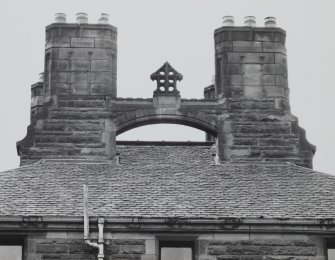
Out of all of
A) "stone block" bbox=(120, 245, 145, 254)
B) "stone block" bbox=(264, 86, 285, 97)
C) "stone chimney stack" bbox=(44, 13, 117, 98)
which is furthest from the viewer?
"stone block" bbox=(264, 86, 285, 97)

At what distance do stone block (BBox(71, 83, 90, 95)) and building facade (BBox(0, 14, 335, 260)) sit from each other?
0.04 meters

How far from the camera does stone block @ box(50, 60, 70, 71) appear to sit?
28875 millimetres

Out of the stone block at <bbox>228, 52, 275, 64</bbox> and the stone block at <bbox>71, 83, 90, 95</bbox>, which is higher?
the stone block at <bbox>228, 52, 275, 64</bbox>

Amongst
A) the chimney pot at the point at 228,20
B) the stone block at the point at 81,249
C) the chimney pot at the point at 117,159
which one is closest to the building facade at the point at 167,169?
the stone block at the point at 81,249

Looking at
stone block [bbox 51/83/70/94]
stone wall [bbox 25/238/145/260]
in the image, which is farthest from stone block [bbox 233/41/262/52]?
stone wall [bbox 25/238/145/260]

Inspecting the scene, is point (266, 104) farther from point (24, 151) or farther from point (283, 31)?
point (24, 151)

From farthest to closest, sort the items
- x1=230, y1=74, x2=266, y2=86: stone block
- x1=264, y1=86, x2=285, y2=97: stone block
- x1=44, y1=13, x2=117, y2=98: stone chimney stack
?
x1=230, y1=74, x2=266, y2=86: stone block, x1=264, y1=86, x2=285, y2=97: stone block, x1=44, y1=13, x2=117, y2=98: stone chimney stack

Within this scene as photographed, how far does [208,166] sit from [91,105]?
3783mm

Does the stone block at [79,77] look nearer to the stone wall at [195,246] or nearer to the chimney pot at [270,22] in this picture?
the chimney pot at [270,22]

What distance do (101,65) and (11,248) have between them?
691 centimetres

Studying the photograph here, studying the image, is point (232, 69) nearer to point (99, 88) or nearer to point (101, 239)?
point (99, 88)

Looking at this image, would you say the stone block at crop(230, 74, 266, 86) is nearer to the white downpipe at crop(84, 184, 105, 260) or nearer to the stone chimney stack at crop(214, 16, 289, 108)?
the stone chimney stack at crop(214, 16, 289, 108)

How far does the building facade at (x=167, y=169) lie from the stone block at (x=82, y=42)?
30mm

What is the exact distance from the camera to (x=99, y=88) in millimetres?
28703
